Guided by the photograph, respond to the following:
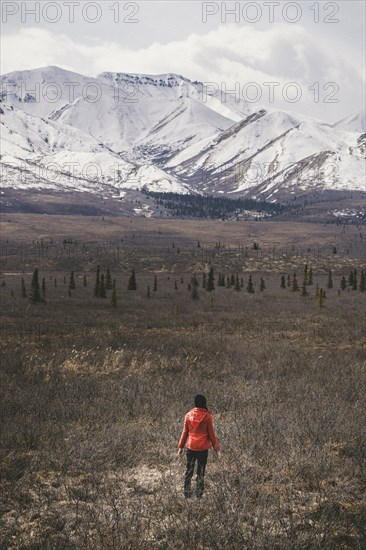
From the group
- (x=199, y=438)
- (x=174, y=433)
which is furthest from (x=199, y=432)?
(x=174, y=433)

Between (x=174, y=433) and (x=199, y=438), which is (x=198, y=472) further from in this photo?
(x=174, y=433)

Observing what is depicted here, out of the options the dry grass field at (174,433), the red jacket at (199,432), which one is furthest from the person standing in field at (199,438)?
the dry grass field at (174,433)

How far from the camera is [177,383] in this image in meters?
15.9

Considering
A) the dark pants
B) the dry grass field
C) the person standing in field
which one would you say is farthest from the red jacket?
the dry grass field

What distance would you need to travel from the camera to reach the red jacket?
28.2 ft

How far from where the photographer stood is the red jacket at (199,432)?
8602 mm

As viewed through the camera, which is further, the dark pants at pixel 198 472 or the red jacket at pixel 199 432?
the red jacket at pixel 199 432

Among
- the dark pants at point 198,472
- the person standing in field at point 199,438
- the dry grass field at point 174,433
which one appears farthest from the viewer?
the person standing in field at point 199,438

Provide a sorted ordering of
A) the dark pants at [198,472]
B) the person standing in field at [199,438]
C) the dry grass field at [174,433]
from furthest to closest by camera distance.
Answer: the person standing in field at [199,438] < the dark pants at [198,472] < the dry grass field at [174,433]

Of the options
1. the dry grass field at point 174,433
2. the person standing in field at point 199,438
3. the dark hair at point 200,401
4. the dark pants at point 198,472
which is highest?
the dark hair at point 200,401

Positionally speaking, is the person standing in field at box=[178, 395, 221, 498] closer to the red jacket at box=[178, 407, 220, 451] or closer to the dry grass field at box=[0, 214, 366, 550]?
the red jacket at box=[178, 407, 220, 451]

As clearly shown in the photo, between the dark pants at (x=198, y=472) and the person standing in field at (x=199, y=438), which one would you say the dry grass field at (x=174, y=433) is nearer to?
the dark pants at (x=198, y=472)

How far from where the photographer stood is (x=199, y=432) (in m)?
8.66

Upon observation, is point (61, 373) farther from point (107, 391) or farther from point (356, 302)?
point (356, 302)
